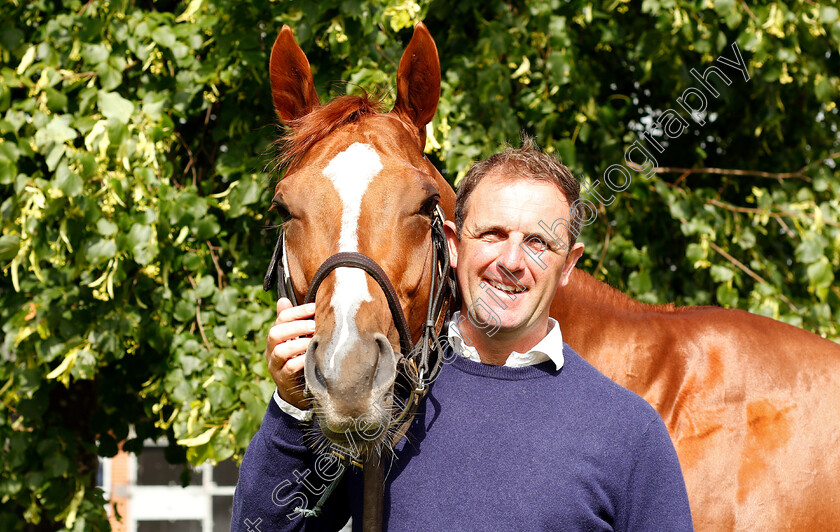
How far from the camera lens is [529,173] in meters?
1.59

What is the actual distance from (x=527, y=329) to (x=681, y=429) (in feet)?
2.65

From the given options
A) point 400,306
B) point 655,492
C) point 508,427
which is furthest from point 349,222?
point 655,492

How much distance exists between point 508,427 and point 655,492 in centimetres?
33

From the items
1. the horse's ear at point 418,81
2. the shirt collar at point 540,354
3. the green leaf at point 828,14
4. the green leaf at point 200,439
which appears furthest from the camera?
the green leaf at point 828,14

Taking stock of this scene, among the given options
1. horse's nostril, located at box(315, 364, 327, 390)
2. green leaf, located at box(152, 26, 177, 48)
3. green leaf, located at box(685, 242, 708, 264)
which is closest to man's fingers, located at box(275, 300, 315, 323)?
horse's nostril, located at box(315, 364, 327, 390)

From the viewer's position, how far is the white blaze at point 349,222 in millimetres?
1334

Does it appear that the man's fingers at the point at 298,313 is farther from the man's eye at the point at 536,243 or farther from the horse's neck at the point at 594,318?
the horse's neck at the point at 594,318

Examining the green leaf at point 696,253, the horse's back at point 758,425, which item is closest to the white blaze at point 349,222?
the horse's back at point 758,425

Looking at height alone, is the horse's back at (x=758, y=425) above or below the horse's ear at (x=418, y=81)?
below

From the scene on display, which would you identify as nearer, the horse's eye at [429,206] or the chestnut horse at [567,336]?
the chestnut horse at [567,336]

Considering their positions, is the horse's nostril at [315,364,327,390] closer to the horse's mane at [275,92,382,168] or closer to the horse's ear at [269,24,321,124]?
the horse's mane at [275,92,382,168]

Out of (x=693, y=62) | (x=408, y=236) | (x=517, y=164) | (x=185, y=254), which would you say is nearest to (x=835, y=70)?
(x=693, y=62)

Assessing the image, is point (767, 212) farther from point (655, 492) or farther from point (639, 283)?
point (655, 492)

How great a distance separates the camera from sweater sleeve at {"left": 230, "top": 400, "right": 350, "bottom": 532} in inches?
55.5
